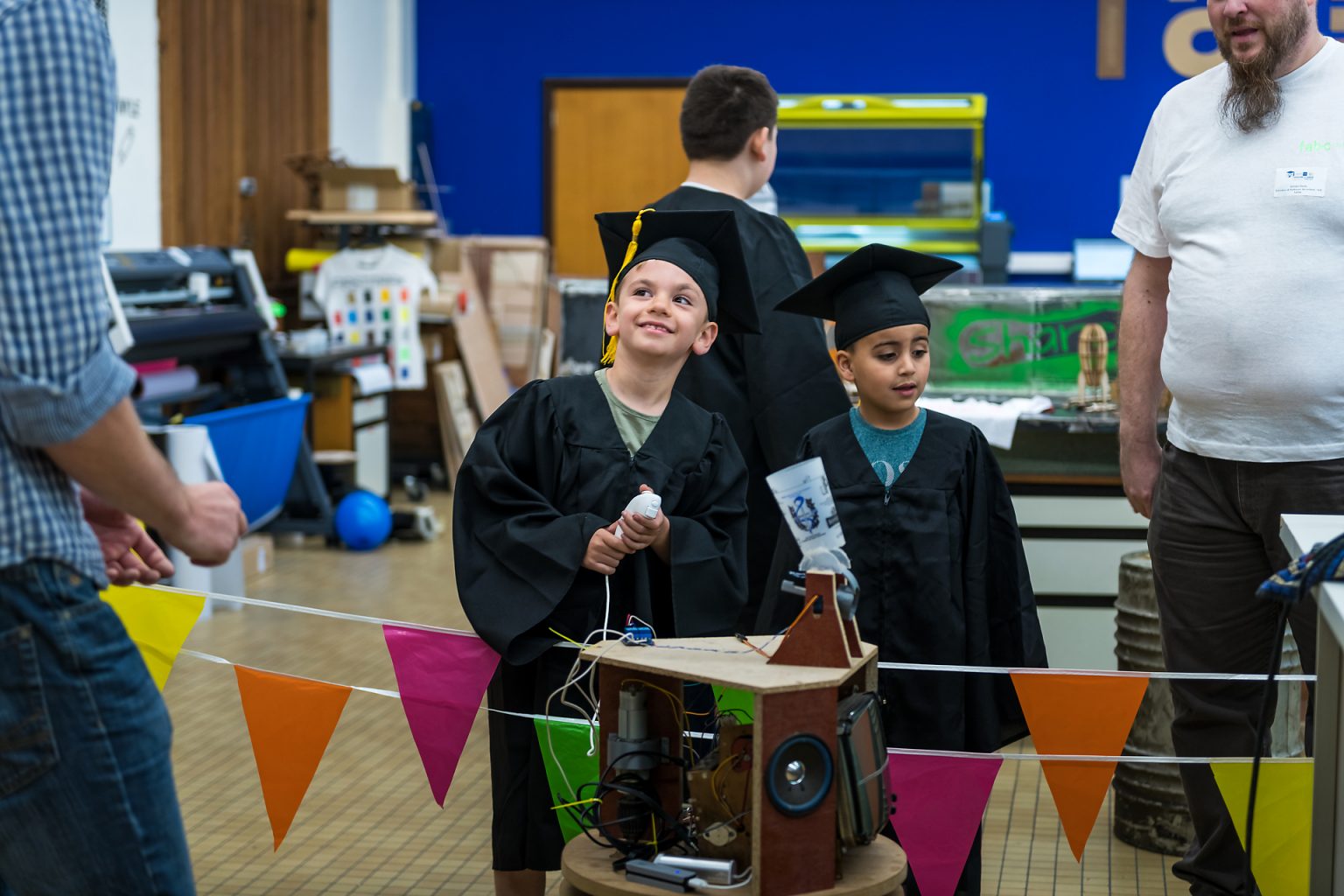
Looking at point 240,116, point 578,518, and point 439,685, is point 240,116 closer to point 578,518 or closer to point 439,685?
point 439,685

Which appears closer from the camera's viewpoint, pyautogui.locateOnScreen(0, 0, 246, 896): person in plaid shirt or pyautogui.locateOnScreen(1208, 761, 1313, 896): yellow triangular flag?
pyautogui.locateOnScreen(0, 0, 246, 896): person in plaid shirt

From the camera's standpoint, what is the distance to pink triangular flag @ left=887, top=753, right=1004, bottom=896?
2.42 metres

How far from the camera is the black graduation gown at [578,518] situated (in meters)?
2.45

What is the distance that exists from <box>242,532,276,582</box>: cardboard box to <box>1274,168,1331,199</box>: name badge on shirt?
4892 mm

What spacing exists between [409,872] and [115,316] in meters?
3.07

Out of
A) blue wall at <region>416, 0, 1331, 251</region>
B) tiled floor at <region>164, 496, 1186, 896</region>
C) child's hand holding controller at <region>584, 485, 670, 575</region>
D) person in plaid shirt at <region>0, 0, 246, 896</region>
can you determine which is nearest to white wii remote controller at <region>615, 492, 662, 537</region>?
child's hand holding controller at <region>584, 485, 670, 575</region>

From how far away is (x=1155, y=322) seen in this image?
2941 millimetres

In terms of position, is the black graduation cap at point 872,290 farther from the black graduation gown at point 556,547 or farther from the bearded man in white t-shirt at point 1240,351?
the bearded man in white t-shirt at point 1240,351

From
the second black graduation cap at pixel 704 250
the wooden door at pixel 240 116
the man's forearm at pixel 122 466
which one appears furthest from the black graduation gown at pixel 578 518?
the wooden door at pixel 240 116

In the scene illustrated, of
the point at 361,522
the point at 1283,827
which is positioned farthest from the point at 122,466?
the point at 361,522

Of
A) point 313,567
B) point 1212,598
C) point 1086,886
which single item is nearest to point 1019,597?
point 1212,598

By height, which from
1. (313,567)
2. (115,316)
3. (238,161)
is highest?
(238,161)

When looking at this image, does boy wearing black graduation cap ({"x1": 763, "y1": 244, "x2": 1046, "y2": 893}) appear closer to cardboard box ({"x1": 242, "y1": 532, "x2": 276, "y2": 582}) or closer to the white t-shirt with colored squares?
cardboard box ({"x1": 242, "y1": 532, "x2": 276, "y2": 582})

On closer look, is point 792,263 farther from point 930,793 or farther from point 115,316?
point 115,316
